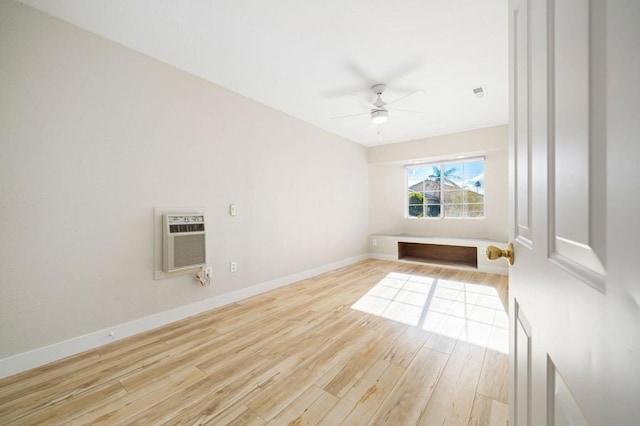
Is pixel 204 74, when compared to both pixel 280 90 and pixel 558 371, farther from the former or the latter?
pixel 558 371

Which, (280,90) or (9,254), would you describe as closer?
(9,254)

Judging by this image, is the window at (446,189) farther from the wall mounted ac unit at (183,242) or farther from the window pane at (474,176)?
the wall mounted ac unit at (183,242)

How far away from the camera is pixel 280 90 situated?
3055 millimetres

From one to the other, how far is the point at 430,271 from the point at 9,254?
4.93 m

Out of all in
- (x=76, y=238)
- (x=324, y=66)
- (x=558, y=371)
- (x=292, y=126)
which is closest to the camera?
(x=558, y=371)

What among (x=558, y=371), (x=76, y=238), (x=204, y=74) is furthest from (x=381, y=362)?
(x=204, y=74)

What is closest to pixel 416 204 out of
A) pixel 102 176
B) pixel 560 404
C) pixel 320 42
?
pixel 320 42

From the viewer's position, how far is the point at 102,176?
83.4 inches

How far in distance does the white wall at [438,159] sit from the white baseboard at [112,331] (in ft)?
11.0

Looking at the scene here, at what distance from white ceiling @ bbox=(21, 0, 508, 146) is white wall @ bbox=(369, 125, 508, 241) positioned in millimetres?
1259

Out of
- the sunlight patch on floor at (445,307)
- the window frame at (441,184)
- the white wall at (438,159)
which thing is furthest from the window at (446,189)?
the sunlight patch on floor at (445,307)

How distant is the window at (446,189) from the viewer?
4.95 m

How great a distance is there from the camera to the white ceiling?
1854 mm

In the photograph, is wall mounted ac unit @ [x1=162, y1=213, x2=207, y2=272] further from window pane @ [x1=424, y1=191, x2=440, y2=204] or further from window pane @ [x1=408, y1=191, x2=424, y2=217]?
window pane @ [x1=424, y1=191, x2=440, y2=204]
